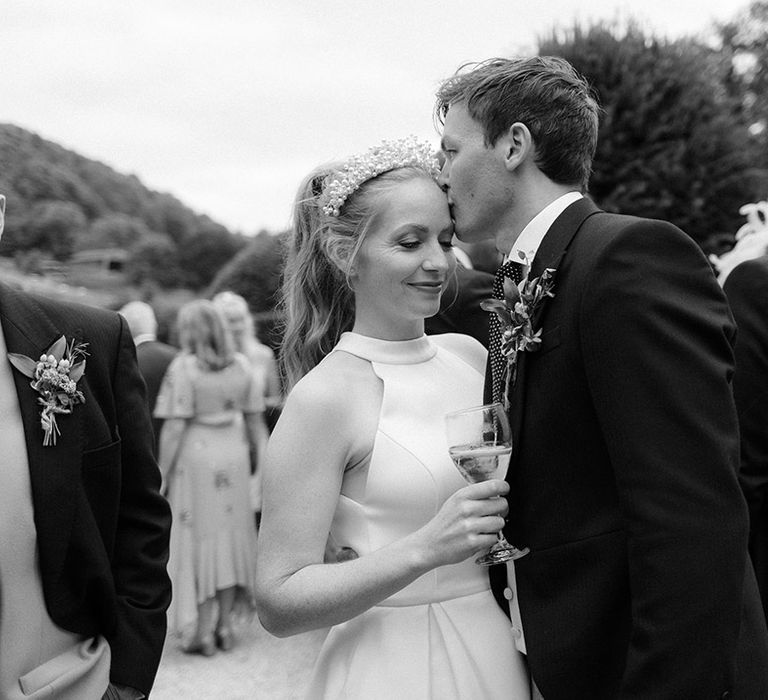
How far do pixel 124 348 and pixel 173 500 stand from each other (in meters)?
4.76

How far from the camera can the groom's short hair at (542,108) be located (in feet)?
7.59

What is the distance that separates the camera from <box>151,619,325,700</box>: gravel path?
601 centimetres

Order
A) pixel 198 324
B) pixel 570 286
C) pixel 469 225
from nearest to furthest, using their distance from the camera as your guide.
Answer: pixel 570 286 → pixel 469 225 → pixel 198 324

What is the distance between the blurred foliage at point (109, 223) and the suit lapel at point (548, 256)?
46746 mm

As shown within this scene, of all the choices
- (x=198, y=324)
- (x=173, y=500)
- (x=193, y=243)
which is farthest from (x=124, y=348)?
(x=193, y=243)

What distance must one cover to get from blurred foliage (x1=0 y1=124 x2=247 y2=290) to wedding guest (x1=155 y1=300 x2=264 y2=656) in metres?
41.7

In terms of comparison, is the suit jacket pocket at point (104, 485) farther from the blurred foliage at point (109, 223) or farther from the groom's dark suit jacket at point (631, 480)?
the blurred foliage at point (109, 223)

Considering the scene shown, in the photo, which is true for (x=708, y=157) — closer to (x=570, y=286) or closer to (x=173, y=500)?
(x=173, y=500)

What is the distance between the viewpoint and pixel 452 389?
8.36ft

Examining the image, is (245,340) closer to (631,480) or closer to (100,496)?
(100,496)

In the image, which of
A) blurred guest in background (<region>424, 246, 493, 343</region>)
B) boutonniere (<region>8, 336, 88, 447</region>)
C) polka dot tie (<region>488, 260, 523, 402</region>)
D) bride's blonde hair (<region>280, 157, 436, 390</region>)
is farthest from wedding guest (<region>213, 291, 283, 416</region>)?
polka dot tie (<region>488, 260, 523, 402</region>)

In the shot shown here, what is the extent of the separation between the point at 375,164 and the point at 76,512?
49.4 inches

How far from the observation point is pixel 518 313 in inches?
84.1

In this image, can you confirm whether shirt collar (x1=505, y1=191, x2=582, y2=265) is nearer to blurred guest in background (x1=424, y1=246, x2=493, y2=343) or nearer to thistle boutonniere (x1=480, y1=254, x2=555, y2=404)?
thistle boutonniere (x1=480, y1=254, x2=555, y2=404)
